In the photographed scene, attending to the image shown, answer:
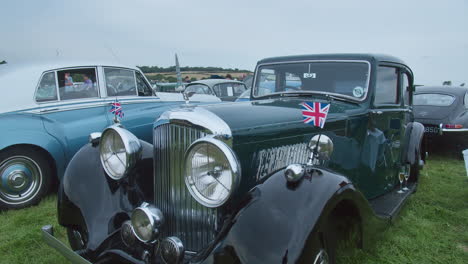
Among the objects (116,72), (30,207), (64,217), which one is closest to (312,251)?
(64,217)

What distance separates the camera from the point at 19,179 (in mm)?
4129

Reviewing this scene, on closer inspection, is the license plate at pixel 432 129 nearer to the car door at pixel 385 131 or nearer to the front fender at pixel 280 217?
the car door at pixel 385 131

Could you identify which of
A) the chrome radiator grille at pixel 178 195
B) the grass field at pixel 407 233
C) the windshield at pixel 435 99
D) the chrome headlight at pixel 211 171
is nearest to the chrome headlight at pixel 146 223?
the chrome radiator grille at pixel 178 195

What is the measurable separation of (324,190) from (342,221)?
1.91 feet

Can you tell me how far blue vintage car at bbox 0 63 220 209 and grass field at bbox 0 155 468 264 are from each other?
1.23ft

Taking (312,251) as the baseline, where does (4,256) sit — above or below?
below

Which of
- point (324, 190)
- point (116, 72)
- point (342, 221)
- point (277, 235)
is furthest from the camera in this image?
point (116, 72)

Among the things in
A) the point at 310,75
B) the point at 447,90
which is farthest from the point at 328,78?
the point at 447,90

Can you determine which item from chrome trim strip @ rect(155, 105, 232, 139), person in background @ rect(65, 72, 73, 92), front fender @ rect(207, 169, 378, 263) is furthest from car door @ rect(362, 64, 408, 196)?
person in background @ rect(65, 72, 73, 92)

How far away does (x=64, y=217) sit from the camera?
246 centimetres

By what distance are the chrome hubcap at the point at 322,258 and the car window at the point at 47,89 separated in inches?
177

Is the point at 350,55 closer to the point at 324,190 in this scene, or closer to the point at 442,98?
the point at 324,190

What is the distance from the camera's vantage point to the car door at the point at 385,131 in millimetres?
3273

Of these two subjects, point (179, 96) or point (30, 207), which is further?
point (179, 96)
